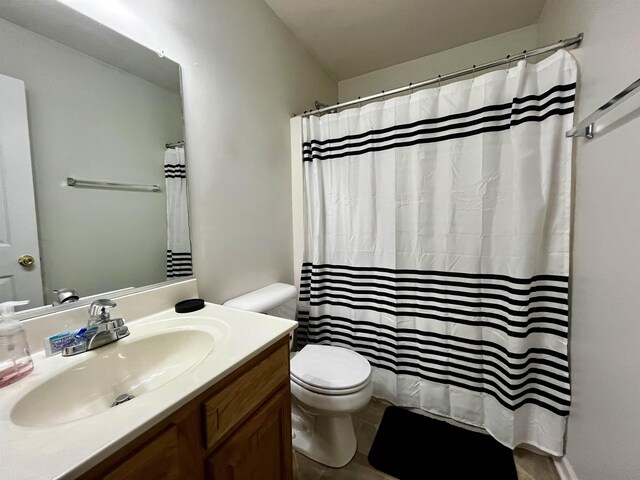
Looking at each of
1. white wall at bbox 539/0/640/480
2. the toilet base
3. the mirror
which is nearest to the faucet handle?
the mirror

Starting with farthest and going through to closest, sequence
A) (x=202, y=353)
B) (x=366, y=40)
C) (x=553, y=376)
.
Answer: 1. (x=366, y=40)
2. (x=553, y=376)
3. (x=202, y=353)

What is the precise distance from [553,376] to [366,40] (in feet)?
7.45

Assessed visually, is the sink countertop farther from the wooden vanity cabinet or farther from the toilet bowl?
the toilet bowl

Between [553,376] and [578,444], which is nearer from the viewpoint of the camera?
[578,444]

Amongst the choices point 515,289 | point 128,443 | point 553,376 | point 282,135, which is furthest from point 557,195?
point 128,443

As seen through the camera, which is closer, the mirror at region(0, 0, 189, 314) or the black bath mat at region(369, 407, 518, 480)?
the mirror at region(0, 0, 189, 314)

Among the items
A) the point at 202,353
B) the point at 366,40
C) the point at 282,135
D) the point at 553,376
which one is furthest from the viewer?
the point at 366,40

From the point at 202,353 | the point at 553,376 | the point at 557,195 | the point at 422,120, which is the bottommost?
the point at 553,376

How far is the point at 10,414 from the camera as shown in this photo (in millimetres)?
531

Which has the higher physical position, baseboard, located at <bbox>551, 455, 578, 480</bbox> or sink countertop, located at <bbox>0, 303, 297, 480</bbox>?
sink countertop, located at <bbox>0, 303, 297, 480</bbox>

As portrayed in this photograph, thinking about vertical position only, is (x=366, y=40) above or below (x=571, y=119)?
above

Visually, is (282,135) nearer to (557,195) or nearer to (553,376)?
(557,195)

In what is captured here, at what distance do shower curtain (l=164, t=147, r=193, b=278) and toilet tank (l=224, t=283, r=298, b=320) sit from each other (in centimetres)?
29

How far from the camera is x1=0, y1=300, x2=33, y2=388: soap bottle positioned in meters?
0.63
